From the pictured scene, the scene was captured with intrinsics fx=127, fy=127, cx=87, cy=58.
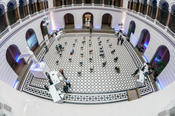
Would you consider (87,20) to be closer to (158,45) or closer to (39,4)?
(39,4)

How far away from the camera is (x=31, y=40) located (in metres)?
13.5

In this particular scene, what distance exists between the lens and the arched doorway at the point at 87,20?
17703mm

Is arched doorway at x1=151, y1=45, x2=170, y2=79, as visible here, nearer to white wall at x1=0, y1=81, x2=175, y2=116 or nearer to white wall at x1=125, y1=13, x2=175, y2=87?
white wall at x1=125, y1=13, x2=175, y2=87

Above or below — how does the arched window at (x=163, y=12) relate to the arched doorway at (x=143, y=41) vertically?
above

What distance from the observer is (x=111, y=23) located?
58.0 feet

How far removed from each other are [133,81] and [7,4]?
39.9 feet

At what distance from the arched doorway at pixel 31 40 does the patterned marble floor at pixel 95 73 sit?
174 cm

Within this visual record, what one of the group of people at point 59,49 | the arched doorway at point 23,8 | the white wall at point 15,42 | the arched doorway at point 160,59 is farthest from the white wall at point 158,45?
the arched doorway at point 23,8

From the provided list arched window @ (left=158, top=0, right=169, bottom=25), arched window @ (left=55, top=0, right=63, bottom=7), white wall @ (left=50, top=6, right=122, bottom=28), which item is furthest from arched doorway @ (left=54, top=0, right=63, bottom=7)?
arched window @ (left=158, top=0, right=169, bottom=25)

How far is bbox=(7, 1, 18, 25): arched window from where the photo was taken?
10.9m

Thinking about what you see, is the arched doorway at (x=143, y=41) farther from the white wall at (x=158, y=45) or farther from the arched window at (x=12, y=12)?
the arched window at (x=12, y=12)

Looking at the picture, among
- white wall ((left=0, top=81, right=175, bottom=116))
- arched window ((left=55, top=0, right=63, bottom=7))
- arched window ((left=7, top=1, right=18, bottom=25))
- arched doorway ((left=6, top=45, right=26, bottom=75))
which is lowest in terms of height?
arched doorway ((left=6, top=45, right=26, bottom=75))

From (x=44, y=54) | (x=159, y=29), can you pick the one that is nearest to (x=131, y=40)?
(x=159, y=29)

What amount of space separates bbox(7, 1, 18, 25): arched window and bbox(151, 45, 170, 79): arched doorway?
13.0m
